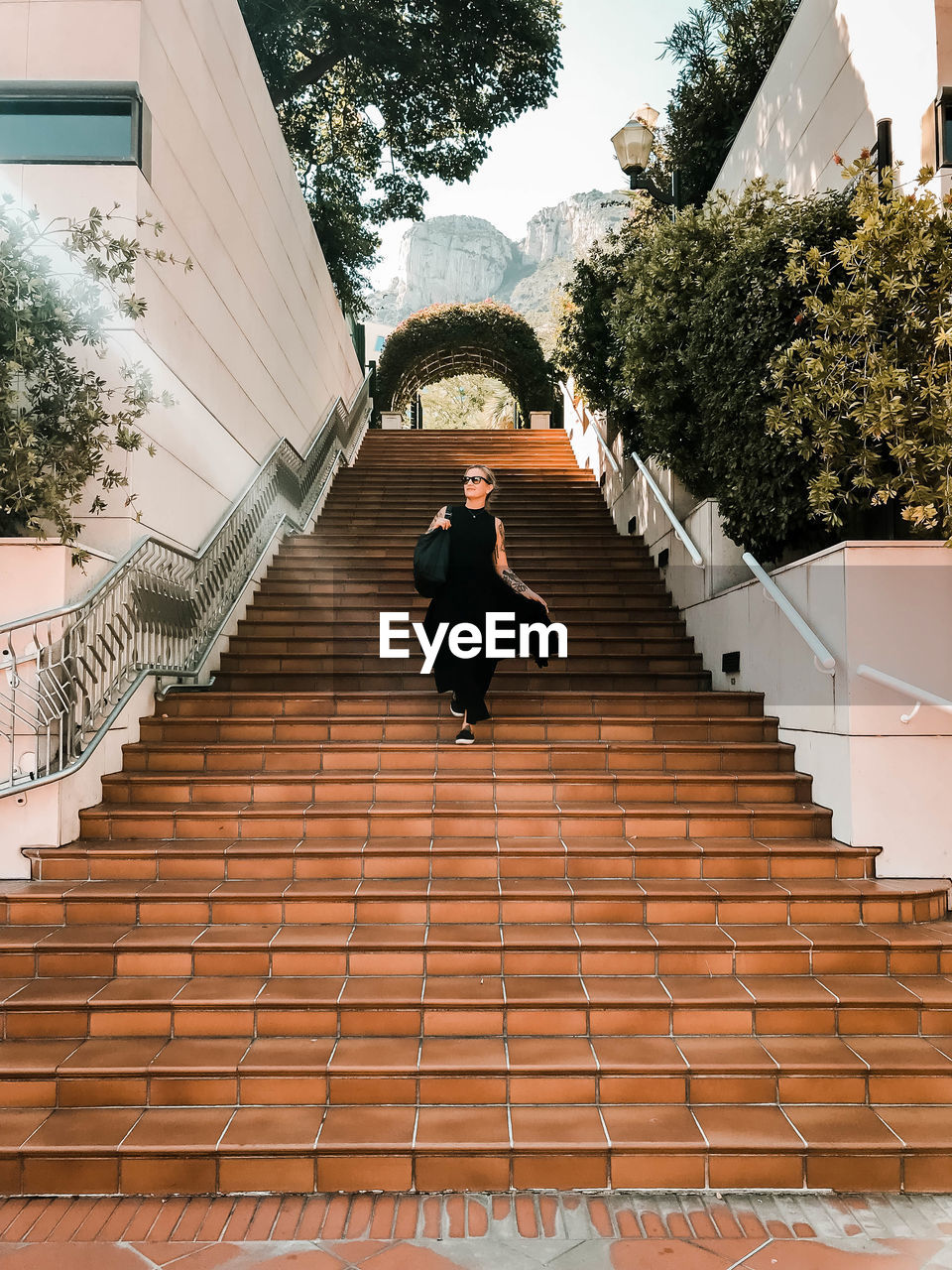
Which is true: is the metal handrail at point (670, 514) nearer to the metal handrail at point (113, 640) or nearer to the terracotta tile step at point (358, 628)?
the terracotta tile step at point (358, 628)

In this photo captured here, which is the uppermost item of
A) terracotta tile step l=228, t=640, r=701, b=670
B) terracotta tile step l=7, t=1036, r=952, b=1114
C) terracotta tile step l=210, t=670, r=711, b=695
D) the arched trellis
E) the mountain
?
the mountain

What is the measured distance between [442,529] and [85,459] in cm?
197

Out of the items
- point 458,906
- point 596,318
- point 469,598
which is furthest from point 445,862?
point 596,318

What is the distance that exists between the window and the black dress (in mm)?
3246

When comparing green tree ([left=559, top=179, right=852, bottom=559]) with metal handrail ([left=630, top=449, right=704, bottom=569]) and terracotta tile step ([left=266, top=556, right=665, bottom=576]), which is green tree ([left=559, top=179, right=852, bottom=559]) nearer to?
metal handrail ([left=630, top=449, right=704, bottom=569])

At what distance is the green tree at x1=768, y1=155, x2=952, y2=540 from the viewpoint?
3814mm

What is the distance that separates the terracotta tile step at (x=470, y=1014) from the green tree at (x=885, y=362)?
6.85ft

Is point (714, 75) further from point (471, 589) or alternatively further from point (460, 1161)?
point (460, 1161)

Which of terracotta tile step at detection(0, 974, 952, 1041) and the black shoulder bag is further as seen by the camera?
the black shoulder bag

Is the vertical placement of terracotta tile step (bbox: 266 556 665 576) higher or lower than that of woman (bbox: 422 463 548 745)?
higher

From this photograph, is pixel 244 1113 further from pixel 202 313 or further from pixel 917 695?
pixel 202 313

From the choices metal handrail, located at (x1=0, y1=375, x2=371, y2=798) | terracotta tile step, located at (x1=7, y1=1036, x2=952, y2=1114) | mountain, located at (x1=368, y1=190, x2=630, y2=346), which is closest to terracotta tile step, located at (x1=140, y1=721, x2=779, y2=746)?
metal handrail, located at (x1=0, y1=375, x2=371, y2=798)

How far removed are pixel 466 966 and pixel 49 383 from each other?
363 cm

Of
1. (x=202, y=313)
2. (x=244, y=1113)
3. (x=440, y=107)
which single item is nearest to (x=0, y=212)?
(x=202, y=313)
